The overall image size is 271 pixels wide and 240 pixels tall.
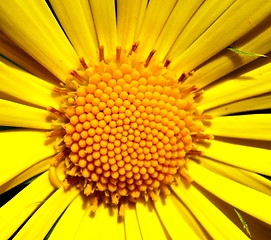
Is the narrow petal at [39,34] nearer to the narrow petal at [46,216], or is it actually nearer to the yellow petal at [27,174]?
the yellow petal at [27,174]

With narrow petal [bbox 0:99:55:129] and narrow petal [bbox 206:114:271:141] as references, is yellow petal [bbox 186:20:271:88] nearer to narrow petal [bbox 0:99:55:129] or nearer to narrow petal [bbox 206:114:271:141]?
narrow petal [bbox 206:114:271:141]

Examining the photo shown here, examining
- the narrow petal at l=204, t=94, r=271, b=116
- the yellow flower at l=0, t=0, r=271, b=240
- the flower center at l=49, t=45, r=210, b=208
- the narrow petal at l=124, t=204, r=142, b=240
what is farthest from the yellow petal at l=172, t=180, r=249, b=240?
the narrow petal at l=204, t=94, r=271, b=116

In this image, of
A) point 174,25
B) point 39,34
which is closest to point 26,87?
point 39,34

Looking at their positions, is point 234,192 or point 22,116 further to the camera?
point 234,192

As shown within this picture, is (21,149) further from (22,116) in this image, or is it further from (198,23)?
(198,23)

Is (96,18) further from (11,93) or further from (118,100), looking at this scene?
(11,93)
